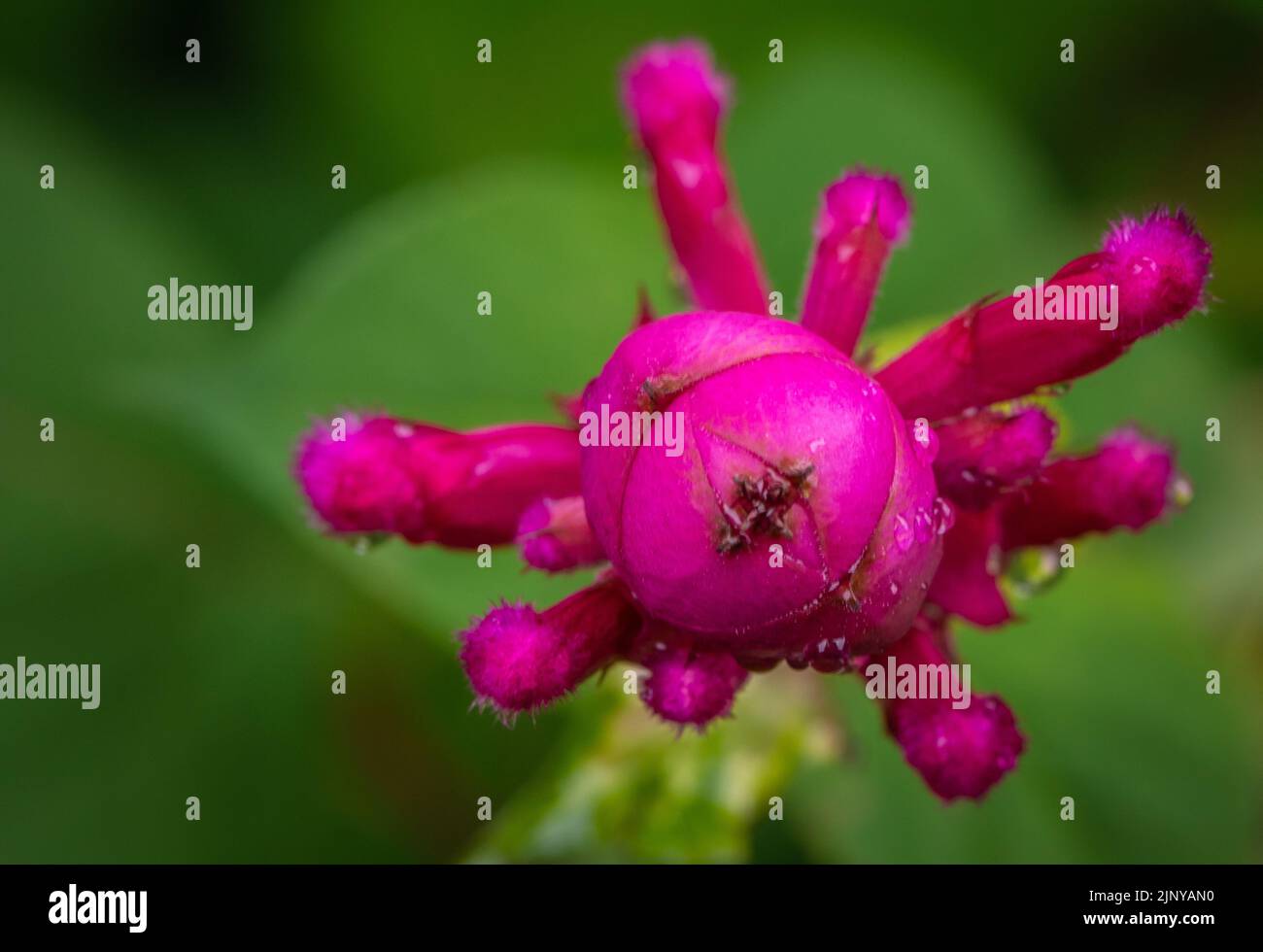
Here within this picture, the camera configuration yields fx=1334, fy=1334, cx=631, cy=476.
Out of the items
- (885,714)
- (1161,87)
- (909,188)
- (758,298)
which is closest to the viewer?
(885,714)

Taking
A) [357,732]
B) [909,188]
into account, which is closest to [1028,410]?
[909,188]

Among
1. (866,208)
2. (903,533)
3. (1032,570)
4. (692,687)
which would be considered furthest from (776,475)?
(1032,570)

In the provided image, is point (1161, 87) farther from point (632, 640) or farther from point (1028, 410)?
point (632, 640)

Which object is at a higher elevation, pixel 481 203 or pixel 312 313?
pixel 481 203

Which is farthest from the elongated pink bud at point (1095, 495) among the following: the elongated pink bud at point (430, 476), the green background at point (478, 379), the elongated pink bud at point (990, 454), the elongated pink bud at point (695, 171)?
the green background at point (478, 379)

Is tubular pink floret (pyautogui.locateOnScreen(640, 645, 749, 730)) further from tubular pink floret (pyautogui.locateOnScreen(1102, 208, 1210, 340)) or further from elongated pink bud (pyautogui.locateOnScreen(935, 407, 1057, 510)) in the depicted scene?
tubular pink floret (pyautogui.locateOnScreen(1102, 208, 1210, 340))

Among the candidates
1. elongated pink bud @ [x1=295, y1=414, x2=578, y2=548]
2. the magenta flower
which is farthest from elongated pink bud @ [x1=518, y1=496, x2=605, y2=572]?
elongated pink bud @ [x1=295, y1=414, x2=578, y2=548]
